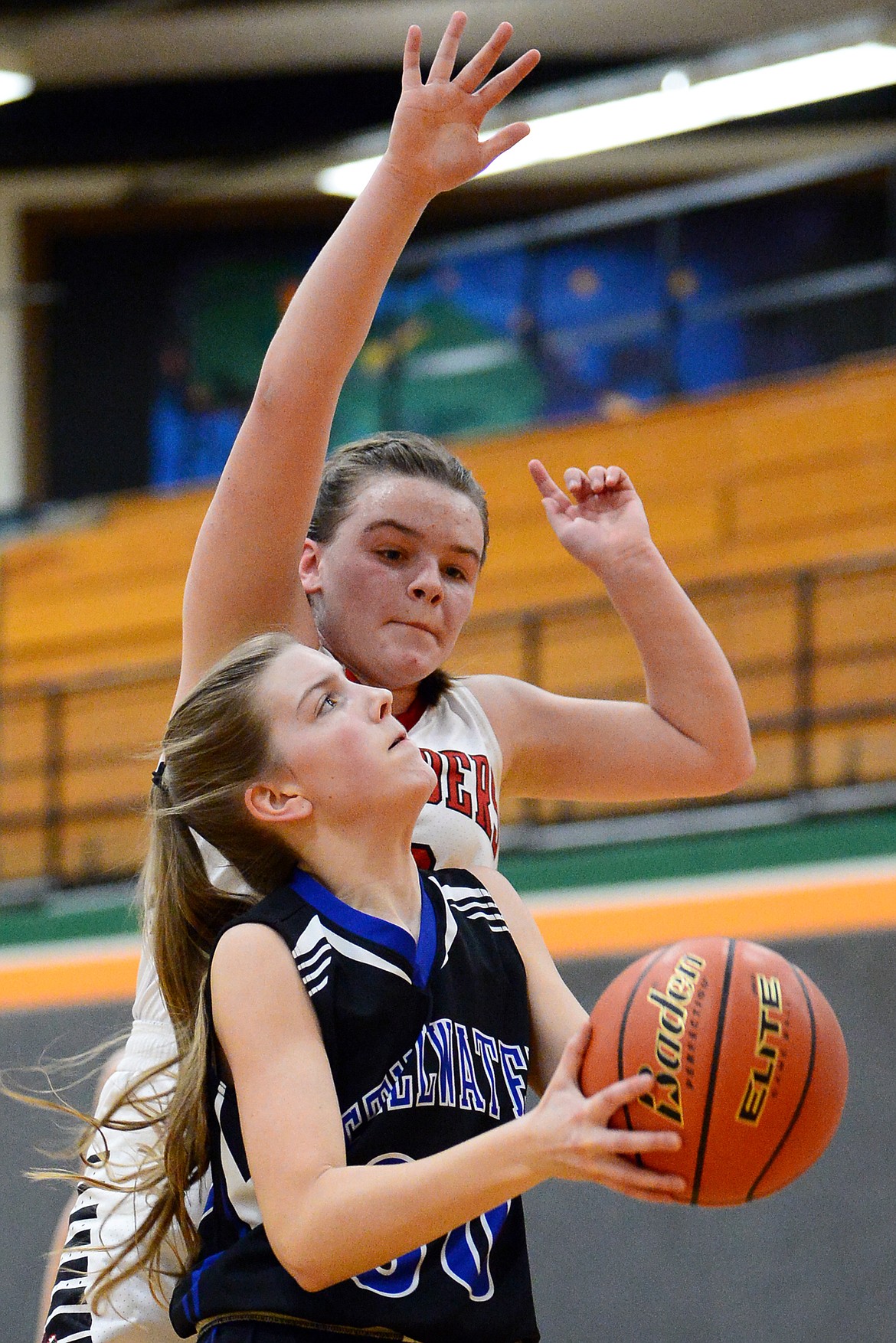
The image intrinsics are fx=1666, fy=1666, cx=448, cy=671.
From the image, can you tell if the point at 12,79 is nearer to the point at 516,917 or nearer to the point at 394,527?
the point at 394,527

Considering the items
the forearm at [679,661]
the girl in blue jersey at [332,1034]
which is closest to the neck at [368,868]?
the girl in blue jersey at [332,1034]

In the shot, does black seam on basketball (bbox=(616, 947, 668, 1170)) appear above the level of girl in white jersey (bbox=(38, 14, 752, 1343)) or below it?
below

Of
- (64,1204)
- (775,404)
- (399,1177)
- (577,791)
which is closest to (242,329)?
(775,404)

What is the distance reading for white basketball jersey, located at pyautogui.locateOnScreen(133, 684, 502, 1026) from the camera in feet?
6.71

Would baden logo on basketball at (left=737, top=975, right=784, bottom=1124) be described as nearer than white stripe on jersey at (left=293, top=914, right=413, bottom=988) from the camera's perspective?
Yes

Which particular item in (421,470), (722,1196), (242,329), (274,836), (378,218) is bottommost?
(722,1196)

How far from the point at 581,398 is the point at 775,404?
3.77m

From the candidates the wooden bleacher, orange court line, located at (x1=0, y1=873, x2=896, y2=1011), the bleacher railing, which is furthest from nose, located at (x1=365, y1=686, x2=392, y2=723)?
the wooden bleacher

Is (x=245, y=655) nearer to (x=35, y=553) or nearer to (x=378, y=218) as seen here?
(x=378, y=218)

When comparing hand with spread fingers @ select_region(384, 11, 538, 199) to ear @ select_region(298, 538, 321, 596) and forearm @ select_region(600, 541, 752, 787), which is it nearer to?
ear @ select_region(298, 538, 321, 596)

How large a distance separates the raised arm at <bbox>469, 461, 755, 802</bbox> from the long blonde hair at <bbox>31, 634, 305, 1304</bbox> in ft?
1.55

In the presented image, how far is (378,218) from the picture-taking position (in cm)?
196

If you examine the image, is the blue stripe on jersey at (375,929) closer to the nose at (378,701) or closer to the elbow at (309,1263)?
the nose at (378,701)

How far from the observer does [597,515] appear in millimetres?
2402
